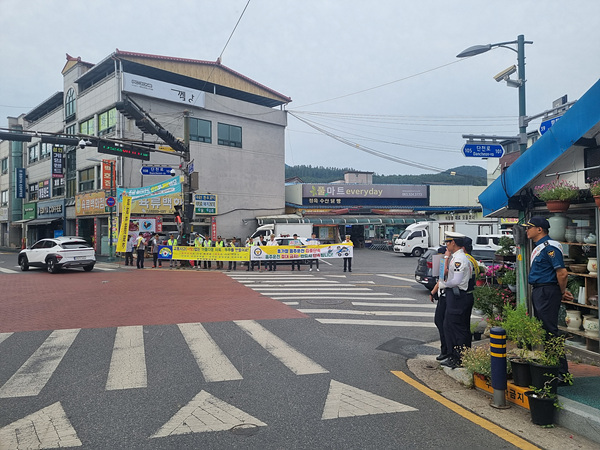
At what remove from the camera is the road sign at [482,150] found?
47.1 feet

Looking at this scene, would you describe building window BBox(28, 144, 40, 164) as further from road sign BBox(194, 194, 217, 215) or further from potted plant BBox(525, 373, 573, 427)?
potted plant BBox(525, 373, 573, 427)

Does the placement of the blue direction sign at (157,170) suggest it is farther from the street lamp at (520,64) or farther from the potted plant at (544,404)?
the potted plant at (544,404)

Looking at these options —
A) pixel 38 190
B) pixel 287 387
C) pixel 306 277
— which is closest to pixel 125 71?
pixel 38 190

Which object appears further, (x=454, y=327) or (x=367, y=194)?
(x=367, y=194)

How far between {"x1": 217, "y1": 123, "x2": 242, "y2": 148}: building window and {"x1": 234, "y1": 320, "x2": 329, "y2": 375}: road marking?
28946 millimetres

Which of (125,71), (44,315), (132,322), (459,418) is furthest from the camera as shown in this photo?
(125,71)

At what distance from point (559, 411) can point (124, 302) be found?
34.5 feet

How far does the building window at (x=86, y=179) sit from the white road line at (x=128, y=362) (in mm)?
28621

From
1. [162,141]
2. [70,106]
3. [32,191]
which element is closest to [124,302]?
[162,141]

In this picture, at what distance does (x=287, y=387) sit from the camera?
5.45 m

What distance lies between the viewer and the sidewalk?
13.5 feet

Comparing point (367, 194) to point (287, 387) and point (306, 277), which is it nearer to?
point (306, 277)

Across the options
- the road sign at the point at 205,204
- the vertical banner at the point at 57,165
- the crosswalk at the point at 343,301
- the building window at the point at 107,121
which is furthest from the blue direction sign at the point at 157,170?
the vertical banner at the point at 57,165

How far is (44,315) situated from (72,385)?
18.3ft
